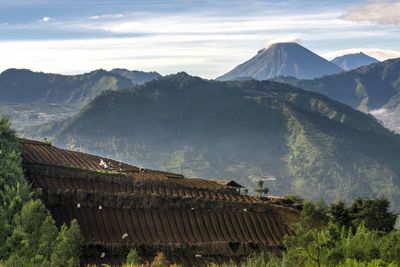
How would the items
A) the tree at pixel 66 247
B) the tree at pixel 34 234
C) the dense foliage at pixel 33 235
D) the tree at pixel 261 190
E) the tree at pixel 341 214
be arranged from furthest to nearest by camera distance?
the tree at pixel 261 190, the tree at pixel 341 214, the tree at pixel 34 234, the dense foliage at pixel 33 235, the tree at pixel 66 247

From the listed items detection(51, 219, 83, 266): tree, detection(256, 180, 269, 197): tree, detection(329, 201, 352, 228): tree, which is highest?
detection(51, 219, 83, 266): tree

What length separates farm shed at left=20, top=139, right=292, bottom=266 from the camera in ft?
190

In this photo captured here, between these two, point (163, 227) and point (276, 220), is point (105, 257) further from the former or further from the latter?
point (276, 220)

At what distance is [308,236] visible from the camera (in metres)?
48.0

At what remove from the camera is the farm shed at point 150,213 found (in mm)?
57938

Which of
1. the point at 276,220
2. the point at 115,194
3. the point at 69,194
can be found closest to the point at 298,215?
the point at 276,220

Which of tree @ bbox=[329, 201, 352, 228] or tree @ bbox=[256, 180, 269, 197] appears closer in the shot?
tree @ bbox=[329, 201, 352, 228]

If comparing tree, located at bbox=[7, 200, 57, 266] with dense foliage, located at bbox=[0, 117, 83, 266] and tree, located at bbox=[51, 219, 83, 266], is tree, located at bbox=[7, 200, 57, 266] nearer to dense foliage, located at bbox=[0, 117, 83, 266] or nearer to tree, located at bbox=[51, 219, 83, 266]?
dense foliage, located at bbox=[0, 117, 83, 266]

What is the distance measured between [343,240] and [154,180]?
30.7m

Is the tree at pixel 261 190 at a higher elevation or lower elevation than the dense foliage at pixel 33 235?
lower

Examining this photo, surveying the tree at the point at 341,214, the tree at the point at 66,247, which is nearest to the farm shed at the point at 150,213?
the tree at the point at 341,214

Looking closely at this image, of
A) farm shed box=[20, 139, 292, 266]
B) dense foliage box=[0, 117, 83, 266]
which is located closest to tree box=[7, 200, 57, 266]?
dense foliage box=[0, 117, 83, 266]

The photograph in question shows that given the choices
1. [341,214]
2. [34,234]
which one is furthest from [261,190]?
[34,234]

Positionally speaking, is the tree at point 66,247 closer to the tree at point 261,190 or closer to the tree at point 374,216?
the tree at point 374,216
